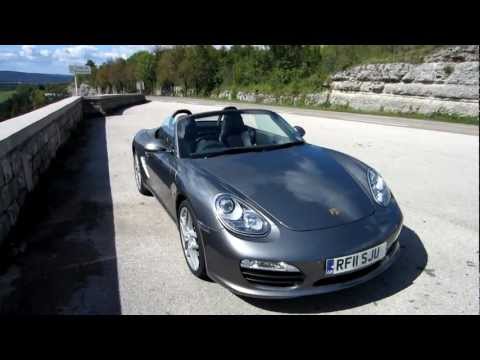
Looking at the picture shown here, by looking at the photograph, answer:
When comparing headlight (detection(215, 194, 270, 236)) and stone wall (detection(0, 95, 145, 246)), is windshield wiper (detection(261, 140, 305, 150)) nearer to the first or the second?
headlight (detection(215, 194, 270, 236))

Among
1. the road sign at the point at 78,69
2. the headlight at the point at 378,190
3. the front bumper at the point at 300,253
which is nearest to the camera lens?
the front bumper at the point at 300,253

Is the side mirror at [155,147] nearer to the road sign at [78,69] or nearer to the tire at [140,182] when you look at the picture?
the tire at [140,182]

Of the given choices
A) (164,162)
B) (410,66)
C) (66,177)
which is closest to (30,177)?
(66,177)

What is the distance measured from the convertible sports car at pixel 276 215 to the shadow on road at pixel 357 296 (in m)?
0.20

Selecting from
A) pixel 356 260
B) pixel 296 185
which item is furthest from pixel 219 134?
pixel 356 260

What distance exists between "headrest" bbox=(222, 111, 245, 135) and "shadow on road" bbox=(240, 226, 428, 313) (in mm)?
1862

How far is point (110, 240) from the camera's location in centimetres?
353

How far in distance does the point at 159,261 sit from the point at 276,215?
131 cm

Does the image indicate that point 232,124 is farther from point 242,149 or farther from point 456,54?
point 456,54

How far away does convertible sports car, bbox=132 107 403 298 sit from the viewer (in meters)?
2.25

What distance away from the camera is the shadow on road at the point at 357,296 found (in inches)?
95.4

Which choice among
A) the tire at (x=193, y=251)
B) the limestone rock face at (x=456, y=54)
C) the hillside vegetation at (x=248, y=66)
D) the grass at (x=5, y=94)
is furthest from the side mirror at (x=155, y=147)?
the limestone rock face at (x=456, y=54)

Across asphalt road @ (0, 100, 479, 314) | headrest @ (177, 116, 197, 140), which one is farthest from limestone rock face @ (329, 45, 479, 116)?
headrest @ (177, 116, 197, 140)
